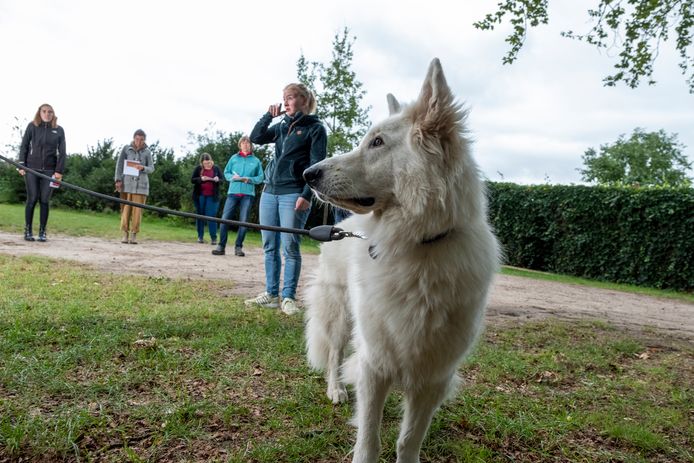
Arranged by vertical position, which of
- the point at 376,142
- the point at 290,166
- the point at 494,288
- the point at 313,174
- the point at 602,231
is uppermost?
the point at 602,231

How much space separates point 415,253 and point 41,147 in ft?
29.8

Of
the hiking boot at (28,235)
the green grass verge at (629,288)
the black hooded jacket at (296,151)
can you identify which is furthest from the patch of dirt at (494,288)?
the black hooded jacket at (296,151)

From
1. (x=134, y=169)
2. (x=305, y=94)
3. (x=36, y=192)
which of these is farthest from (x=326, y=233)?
(x=134, y=169)

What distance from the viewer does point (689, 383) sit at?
3902mm

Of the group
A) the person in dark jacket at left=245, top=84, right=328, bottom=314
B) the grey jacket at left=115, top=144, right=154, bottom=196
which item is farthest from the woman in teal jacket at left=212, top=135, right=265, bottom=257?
the person in dark jacket at left=245, top=84, right=328, bottom=314

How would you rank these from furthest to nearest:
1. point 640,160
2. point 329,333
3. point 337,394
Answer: point 640,160 < point 329,333 < point 337,394

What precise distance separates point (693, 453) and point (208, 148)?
1917 centimetres

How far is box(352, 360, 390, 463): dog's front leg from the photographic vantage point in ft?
7.77

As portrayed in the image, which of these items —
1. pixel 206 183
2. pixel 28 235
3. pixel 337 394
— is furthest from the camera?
pixel 206 183

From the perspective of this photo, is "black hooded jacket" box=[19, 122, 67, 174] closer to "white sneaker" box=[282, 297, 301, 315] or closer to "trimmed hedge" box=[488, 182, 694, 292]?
"white sneaker" box=[282, 297, 301, 315]

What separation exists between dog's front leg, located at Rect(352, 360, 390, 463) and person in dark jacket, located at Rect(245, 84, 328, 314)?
2.79 m

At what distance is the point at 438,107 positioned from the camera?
2.26 m

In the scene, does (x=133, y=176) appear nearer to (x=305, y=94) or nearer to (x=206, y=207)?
(x=206, y=207)

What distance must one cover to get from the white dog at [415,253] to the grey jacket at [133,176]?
891 cm
